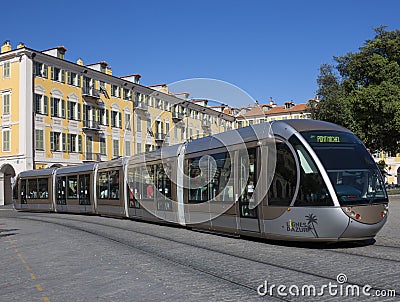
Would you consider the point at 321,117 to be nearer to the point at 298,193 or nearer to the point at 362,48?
the point at 362,48

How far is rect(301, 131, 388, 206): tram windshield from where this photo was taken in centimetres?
1117

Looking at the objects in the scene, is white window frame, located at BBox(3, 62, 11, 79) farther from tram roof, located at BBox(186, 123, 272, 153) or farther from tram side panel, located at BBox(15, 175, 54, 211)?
tram roof, located at BBox(186, 123, 272, 153)

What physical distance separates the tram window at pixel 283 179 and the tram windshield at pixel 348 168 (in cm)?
58

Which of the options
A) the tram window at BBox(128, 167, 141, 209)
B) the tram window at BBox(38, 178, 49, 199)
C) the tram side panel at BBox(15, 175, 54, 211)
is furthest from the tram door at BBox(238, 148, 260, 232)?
the tram window at BBox(38, 178, 49, 199)

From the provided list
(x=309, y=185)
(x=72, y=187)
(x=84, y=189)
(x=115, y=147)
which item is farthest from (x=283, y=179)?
(x=115, y=147)

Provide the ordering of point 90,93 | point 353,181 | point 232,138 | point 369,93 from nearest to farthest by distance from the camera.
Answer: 1. point 353,181
2. point 232,138
3. point 369,93
4. point 90,93

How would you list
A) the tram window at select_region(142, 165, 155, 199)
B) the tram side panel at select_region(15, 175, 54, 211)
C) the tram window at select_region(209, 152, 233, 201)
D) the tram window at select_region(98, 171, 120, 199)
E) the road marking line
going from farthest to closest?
1. the tram side panel at select_region(15, 175, 54, 211)
2. the tram window at select_region(98, 171, 120, 199)
3. the tram window at select_region(142, 165, 155, 199)
4. the tram window at select_region(209, 152, 233, 201)
5. the road marking line

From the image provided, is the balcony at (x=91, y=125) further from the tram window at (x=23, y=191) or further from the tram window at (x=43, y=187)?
the tram window at (x=43, y=187)

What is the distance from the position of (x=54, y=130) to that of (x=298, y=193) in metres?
41.0

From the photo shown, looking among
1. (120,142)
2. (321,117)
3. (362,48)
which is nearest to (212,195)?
(321,117)

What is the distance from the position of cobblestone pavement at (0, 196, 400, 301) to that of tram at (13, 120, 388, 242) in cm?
54

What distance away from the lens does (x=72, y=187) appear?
96.6 ft

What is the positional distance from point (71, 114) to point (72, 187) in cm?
2396

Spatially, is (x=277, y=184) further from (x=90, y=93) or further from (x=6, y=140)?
(x=90, y=93)
